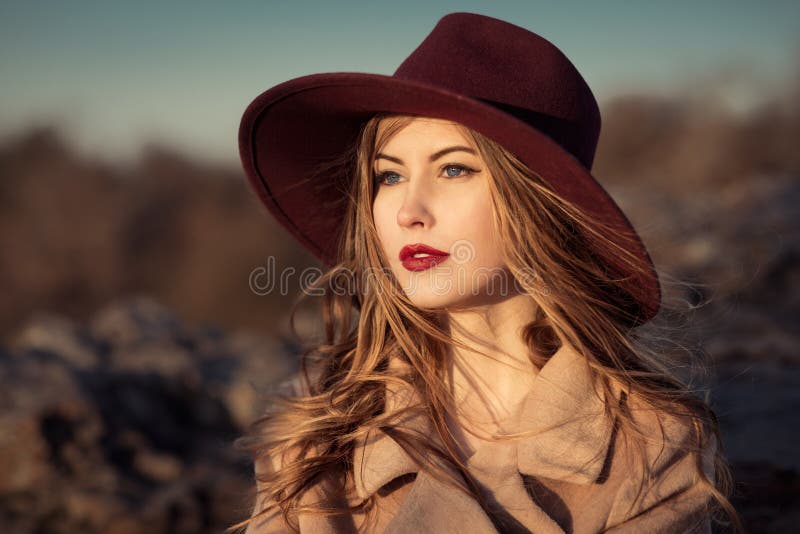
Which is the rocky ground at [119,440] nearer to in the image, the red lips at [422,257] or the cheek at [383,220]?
the cheek at [383,220]

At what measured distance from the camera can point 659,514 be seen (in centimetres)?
211

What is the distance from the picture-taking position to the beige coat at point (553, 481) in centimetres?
211

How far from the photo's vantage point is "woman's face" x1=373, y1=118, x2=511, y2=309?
220 cm

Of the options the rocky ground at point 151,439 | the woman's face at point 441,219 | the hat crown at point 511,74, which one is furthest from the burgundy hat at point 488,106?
the rocky ground at point 151,439

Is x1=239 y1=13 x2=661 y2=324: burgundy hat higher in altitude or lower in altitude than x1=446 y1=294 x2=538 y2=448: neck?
higher

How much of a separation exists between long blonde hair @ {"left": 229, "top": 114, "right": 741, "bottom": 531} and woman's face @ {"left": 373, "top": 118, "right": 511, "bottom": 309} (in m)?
0.05

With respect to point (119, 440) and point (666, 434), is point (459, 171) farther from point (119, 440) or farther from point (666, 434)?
point (119, 440)

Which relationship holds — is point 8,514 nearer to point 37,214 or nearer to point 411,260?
point 411,260

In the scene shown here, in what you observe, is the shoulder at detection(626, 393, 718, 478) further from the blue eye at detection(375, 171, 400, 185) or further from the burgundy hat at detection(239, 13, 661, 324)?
the blue eye at detection(375, 171, 400, 185)

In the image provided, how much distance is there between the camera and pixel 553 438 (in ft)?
7.24

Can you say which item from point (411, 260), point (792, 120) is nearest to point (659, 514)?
point (411, 260)

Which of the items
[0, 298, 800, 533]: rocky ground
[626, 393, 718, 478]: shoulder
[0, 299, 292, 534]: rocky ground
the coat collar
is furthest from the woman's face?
[0, 299, 292, 534]: rocky ground

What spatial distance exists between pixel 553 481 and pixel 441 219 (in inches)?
33.8

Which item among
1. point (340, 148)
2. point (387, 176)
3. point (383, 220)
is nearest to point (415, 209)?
point (383, 220)
